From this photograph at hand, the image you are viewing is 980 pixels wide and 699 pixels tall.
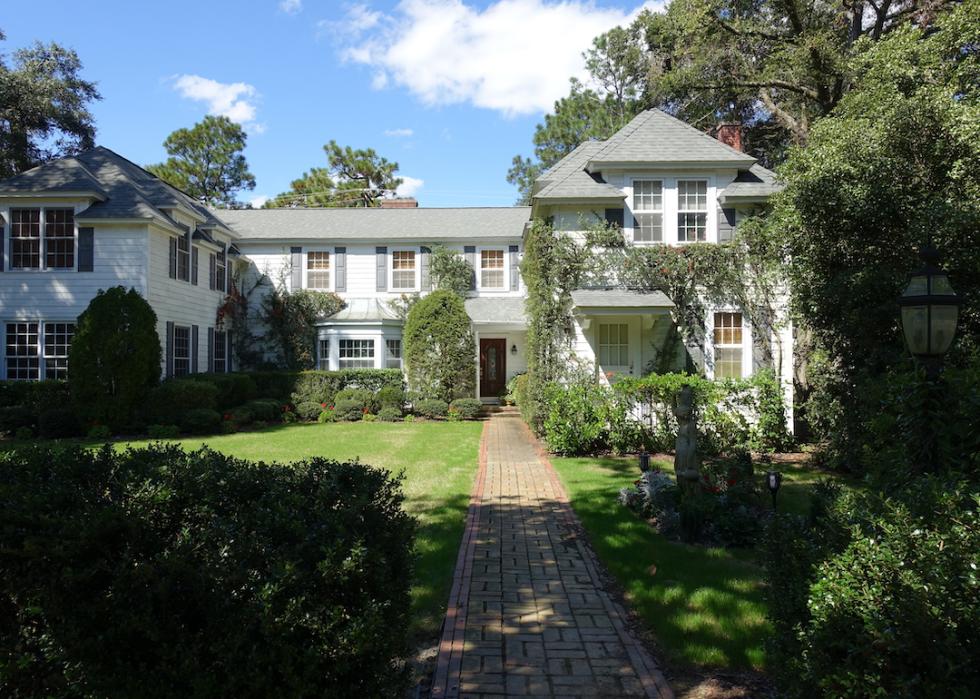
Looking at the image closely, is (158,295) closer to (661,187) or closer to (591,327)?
(591,327)

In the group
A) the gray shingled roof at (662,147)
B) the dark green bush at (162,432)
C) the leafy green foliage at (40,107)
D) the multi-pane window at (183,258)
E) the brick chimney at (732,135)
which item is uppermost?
the leafy green foliage at (40,107)

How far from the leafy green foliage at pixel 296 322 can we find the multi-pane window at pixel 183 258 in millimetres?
3842

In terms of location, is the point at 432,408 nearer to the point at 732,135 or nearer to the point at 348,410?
the point at 348,410

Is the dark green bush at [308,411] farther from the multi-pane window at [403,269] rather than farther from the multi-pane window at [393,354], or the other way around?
the multi-pane window at [403,269]

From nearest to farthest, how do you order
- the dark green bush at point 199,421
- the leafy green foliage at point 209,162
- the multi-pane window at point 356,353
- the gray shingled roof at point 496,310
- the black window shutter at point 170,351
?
the dark green bush at point 199,421
the black window shutter at point 170,351
the gray shingled roof at point 496,310
the multi-pane window at point 356,353
the leafy green foliage at point 209,162

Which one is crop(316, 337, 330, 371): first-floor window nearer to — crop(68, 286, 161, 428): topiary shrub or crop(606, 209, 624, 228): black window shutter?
crop(68, 286, 161, 428): topiary shrub

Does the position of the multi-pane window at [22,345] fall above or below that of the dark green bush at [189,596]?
above

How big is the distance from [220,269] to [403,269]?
22.1 ft

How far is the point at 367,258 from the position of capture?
24.1 m

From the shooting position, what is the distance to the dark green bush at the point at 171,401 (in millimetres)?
16219

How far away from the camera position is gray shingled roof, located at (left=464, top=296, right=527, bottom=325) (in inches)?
→ 880

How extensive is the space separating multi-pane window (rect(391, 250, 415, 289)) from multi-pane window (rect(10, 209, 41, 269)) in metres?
11.3

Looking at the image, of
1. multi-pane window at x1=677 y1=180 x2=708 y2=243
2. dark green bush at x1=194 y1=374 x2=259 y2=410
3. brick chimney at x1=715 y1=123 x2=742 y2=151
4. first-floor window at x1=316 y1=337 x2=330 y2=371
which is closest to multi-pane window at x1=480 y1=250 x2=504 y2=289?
first-floor window at x1=316 y1=337 x2=330 y2=371

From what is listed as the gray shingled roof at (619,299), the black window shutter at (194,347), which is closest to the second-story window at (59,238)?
the black window shutter at (194,347)
